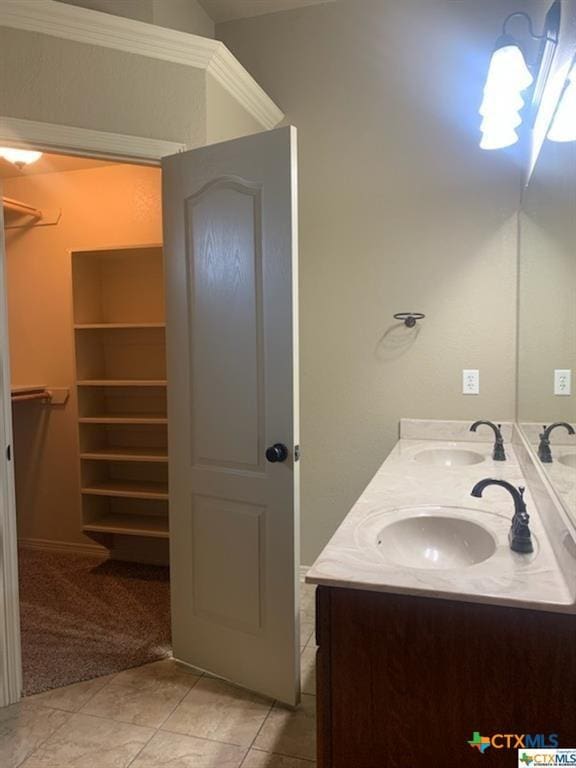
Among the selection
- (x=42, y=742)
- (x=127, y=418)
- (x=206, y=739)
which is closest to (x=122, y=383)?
(x=127, y=418)

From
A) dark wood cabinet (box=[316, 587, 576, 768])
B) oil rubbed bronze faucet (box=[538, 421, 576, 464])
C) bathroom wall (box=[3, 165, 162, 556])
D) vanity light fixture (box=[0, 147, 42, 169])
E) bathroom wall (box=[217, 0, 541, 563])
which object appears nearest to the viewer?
dark wood cabinet (box=[316, 587, 576, 768])

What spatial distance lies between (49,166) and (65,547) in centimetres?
256

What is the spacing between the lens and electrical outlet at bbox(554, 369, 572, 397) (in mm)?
1346

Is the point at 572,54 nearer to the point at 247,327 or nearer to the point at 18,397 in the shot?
the point at 247,327

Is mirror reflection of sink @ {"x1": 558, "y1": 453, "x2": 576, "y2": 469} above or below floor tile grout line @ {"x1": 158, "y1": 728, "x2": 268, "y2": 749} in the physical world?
above

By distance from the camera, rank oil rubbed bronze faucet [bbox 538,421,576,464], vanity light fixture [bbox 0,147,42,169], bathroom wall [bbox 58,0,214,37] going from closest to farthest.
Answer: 1. oil rubbed bronze faucet [bbox 538,421,576,464]
2. bathroom wall [bbox 58,0,214,37]
3. vanity light fixture [bbox 0,147,42,169]

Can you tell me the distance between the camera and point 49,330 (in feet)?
12.0

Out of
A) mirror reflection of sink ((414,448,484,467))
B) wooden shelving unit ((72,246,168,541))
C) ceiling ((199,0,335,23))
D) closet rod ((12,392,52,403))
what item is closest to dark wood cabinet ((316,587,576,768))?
mirror reflection of sink ((414,448,484,467))

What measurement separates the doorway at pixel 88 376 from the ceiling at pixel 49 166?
0.01 m

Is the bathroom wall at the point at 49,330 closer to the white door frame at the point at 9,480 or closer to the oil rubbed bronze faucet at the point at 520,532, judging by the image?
the white door frame at the point at 9,480

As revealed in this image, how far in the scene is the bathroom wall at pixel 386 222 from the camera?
2.64 m

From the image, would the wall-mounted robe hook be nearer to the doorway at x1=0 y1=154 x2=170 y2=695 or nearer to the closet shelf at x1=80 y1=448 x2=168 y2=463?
the doorway at x1=0 y1=154 x2=170 y2=695

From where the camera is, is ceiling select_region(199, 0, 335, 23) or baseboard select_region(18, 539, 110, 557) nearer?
ceiling select_region(199, 0, 335, 23)

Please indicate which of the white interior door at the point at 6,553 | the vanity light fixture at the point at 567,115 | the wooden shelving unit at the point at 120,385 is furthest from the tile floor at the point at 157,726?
the vanity light fixture at the point at 567,115
